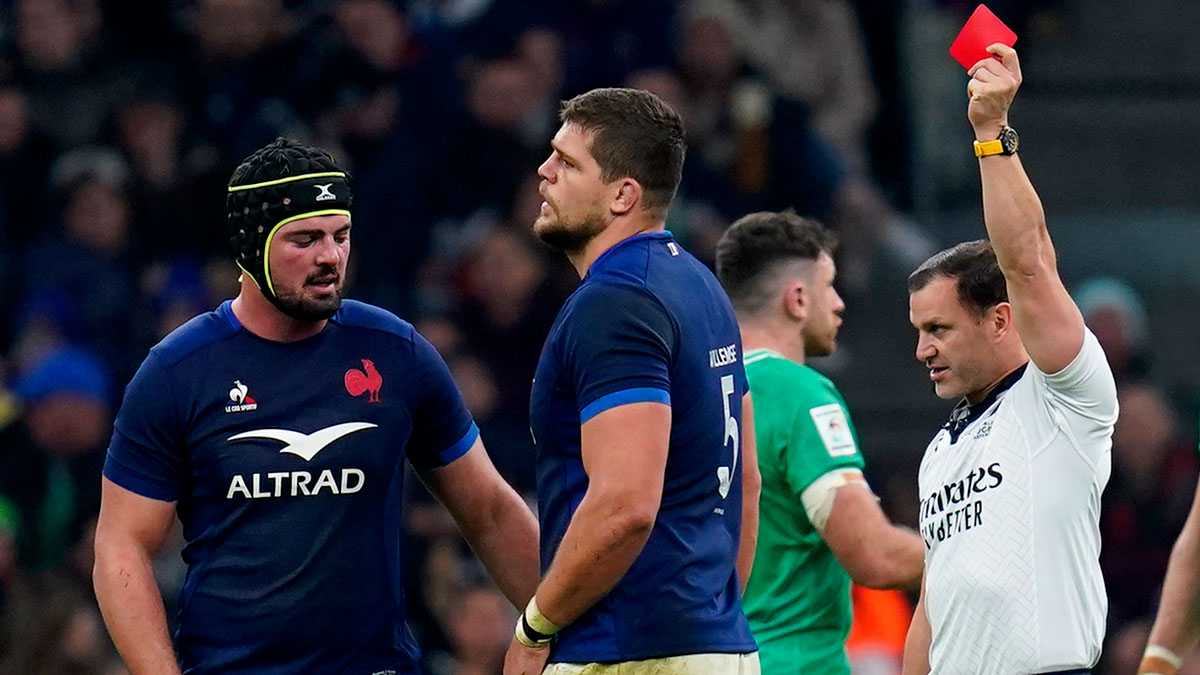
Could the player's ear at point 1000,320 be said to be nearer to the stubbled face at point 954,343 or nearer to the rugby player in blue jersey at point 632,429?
the stubbled face at point 954,343

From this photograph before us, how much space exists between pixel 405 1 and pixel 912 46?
323 cm

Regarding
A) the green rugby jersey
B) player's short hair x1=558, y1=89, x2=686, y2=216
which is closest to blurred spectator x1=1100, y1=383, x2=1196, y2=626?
the green rugby jersey

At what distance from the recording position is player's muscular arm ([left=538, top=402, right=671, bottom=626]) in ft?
14.5

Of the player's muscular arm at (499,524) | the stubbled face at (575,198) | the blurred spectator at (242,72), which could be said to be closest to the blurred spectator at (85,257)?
the blurred spectator at (242,72)

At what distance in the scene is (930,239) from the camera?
12.2m

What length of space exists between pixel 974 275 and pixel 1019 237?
445 mm

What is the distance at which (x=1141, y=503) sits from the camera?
10242 mm

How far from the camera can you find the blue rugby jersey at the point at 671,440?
4566 mm

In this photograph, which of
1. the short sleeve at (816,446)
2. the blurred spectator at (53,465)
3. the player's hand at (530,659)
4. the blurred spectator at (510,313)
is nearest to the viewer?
the player's hand at (530,659)

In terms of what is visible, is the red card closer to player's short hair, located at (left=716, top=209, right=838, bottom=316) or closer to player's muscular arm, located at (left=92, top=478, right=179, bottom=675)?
player's short hair, located at (left=716, top=209, right=838, bottom=316)

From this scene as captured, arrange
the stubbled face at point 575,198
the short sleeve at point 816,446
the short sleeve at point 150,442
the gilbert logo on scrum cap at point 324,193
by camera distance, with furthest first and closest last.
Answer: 1. the short sleeve at point 816,446
2. the gilbert logo on scrum cap at point 324,193
3. the short sleeve at point 150,442
4. the stubbled face at point 575,198

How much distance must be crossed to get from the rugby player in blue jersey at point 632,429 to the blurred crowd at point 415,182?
4.68m

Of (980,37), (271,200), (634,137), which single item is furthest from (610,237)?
(980,37)

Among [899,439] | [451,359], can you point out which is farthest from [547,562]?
[899,439]
